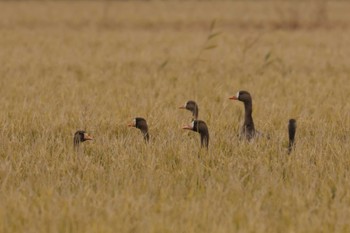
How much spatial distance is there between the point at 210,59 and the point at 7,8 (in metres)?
24.0

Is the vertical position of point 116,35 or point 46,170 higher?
point 116,35

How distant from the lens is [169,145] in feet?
22.8

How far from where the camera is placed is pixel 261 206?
17.5 ft

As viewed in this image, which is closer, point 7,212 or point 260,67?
point 7,212

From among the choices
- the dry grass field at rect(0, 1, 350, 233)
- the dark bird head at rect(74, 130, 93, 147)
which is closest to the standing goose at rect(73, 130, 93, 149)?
the dark bird head at rect(74, 130, 93, 147)

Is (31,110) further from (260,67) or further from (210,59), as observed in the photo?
(210,59)

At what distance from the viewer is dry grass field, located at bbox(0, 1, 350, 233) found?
497 centimetres

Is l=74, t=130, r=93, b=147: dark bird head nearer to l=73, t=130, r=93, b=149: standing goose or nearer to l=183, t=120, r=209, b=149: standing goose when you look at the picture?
l=73, t=130, r=93, b=149: standing goose

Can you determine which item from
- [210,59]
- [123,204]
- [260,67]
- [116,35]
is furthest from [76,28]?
[123,204]

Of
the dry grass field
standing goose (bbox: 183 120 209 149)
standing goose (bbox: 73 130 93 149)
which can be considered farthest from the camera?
standing goose (bbox: 183 120 209 149)

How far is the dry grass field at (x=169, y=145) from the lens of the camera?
4973 mm

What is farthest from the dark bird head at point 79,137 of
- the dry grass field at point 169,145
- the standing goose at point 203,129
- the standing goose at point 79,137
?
the standing goose at point 203,129

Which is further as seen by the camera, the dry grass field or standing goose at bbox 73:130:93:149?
standing goose at bbox 73:130:93:149

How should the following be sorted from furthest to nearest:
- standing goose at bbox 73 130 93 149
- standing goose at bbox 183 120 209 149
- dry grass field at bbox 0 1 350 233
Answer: standing goose at bbox 183 120 209 149 → standing goose at bbox 73 130 93 149 → dry grass field at bbox 0 1 350 233
